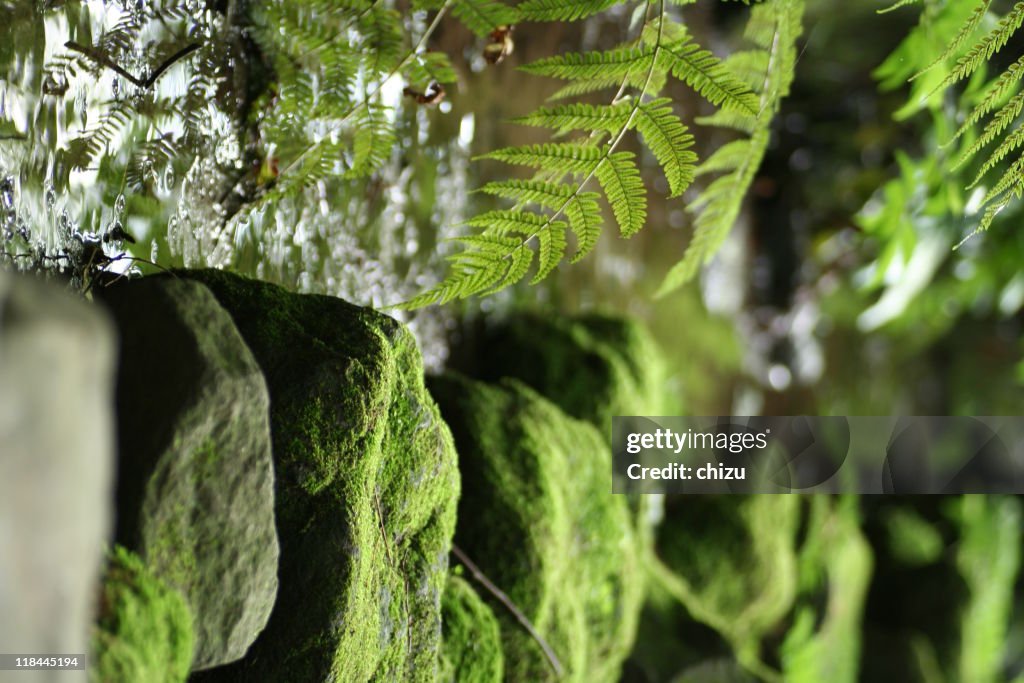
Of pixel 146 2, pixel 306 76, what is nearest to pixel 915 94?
pixel 306 76

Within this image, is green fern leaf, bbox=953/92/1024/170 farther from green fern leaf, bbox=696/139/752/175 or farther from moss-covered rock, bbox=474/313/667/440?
moss-covered rock, bbox=474/313/667/440

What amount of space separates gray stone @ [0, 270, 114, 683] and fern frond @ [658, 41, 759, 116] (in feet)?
2.55

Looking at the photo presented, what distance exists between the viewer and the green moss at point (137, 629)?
0.79 m

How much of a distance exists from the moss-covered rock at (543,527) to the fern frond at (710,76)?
80 cm

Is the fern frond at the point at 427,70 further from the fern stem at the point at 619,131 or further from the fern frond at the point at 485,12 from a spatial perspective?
the fern stem at the point at 619,131

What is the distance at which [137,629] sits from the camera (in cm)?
83

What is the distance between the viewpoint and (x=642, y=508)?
7.52 feet

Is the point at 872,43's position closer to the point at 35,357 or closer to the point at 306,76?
the point at 306,76

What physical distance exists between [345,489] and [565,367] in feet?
3.98

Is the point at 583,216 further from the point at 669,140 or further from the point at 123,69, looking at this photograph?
the point at 123,69

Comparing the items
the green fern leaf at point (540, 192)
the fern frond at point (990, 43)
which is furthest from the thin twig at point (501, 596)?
the fern frond at point (990, 43)

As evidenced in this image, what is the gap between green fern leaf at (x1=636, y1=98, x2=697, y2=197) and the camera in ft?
3.73

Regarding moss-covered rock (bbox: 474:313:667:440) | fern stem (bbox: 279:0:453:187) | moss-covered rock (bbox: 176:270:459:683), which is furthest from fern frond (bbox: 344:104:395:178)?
moss-covered rock (bbox: 474:313:667:440)

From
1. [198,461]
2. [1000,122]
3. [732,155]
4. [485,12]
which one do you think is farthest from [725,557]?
[198,461]
